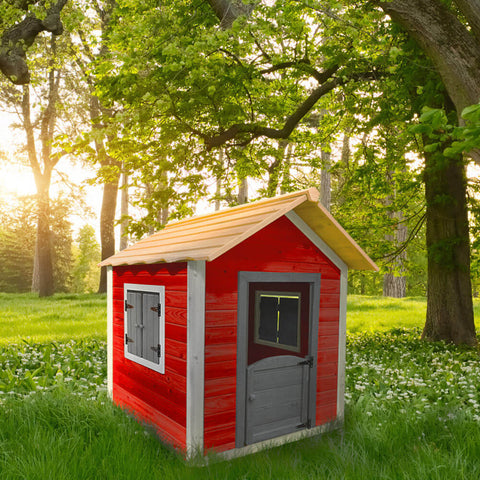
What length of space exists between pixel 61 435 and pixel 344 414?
336cm

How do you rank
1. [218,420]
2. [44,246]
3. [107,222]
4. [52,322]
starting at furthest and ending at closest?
1. [44,246]
2. [107,222]
3. [52,322]
4. [218,420]

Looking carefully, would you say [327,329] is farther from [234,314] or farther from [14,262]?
[14,262]

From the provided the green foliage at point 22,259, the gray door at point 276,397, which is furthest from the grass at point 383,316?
the green foliage at point 22,259

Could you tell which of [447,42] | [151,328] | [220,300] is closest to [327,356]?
[220,300]

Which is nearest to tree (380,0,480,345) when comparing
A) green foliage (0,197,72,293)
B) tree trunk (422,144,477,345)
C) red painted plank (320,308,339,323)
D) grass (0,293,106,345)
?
tree trunk (422,144,477,345)

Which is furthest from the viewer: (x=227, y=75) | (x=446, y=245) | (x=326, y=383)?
(x=446, y=245)

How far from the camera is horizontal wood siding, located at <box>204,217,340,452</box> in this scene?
14.0ft

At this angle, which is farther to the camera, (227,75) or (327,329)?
(227,75)

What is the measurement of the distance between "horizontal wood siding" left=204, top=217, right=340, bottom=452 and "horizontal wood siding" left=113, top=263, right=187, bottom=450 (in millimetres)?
272

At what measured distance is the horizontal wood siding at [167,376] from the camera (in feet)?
14.1

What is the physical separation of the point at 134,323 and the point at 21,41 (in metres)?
7.63

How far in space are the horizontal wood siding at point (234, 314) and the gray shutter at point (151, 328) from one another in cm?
78

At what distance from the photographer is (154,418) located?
15.7 ft

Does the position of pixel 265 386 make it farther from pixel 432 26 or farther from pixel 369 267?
pixel 432 26
